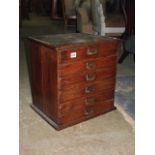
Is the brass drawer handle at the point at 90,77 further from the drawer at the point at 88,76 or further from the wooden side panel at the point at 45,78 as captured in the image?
the wooden side panel at the point at 45,78

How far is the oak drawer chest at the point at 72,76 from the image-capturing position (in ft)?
6.10

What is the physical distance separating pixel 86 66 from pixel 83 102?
271 millimetres

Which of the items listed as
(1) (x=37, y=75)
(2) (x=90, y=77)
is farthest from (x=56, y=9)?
(2) (x=90, y=77)

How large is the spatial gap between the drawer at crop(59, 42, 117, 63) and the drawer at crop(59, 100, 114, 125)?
1.27ft

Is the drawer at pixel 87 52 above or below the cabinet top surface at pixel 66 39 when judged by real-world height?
below

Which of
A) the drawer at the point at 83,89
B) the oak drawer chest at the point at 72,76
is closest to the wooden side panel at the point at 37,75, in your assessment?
the oak drawer chest at the point at 72,76

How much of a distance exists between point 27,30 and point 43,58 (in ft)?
13.5

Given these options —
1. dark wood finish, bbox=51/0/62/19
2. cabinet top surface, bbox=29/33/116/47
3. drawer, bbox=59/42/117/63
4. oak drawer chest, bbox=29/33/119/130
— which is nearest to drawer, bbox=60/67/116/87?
oak drawer chest, bbox=29/33/119/130

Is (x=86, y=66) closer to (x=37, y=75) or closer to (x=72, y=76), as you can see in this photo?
(x=72, y=76)

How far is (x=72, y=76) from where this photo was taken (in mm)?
1907

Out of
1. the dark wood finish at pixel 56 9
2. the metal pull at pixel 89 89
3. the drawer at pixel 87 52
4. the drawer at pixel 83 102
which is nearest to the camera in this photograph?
the drawer at pixel 87 52
